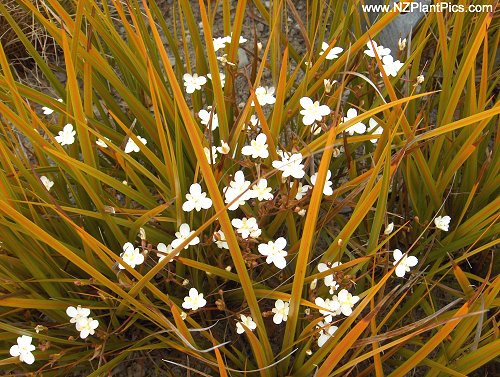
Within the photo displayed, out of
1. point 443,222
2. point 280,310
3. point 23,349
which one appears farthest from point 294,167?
point 23,349

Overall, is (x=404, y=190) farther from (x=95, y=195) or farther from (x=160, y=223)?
(x=95, y=195)

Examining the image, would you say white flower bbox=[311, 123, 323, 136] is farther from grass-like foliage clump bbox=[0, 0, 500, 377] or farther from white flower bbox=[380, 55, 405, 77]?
white flower bbox=[380, 55, 405, 77]

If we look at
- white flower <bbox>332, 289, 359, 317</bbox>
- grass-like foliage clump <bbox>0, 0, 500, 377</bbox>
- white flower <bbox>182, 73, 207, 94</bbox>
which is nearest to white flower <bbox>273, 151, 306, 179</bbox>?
grass-like foliage clump <bbox>0, 0, 500, 377</bbox>

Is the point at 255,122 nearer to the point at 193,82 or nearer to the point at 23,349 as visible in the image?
the point at 193,82

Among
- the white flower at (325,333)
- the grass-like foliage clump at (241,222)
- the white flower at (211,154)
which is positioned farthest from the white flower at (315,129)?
the white flower at (325,333)

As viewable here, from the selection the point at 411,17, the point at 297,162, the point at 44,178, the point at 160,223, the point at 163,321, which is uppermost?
the point at 411,17

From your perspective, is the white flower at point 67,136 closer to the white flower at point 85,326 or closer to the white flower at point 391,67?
the white flower at point 85,326

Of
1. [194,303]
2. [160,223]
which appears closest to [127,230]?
[160,223]
